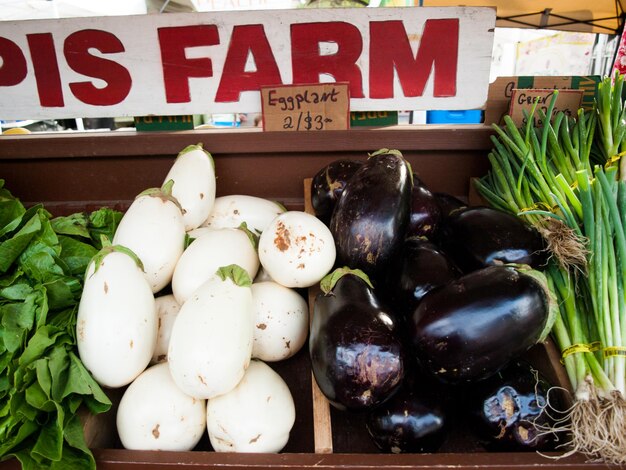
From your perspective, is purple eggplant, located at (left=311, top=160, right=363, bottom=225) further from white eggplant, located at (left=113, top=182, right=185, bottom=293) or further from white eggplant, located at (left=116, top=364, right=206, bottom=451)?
white eggplant, located at (left=116, top=364, right=206, bottom=451)

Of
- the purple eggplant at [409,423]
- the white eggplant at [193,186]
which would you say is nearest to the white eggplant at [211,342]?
the purple eggplant at [409,423]

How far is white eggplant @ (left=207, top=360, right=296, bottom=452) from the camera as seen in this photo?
0.96 metres

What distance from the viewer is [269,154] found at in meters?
1.77

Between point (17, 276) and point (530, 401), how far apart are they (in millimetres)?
1319

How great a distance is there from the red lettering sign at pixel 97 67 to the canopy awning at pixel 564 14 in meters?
2.25

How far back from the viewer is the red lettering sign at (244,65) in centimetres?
163

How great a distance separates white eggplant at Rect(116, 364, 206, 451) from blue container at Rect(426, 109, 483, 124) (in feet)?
11.6

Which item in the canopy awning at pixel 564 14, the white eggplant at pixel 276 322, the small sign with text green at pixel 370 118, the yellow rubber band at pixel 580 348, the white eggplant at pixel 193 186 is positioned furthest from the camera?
the canopy awning at pixel 564 14

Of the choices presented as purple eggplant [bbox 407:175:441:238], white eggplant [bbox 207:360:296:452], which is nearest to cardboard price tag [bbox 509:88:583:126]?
purple eggplant [bbox 407:175:441:238]

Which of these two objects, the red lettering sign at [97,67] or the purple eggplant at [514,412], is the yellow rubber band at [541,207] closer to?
the purple eggplant at [514,412]

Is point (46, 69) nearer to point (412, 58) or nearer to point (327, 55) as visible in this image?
point (327, 55)

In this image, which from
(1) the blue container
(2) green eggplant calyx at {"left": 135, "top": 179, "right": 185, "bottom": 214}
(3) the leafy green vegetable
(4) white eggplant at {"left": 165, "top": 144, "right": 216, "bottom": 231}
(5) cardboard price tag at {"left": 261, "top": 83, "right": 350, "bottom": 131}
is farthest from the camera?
(1) the blue container

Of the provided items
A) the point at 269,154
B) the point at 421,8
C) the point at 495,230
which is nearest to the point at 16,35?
the point at 269,154

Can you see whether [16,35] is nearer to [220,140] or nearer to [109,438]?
[220,140]
